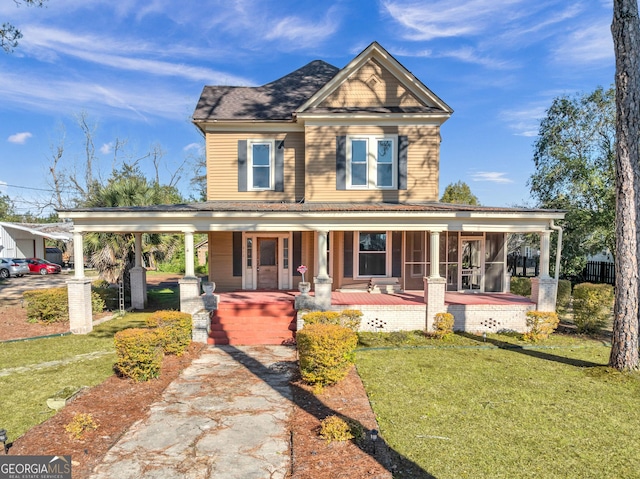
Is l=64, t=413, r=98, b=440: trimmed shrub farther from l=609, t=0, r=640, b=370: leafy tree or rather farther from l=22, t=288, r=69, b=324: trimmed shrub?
l=609, t=0, r=640, b=370: leafy tree

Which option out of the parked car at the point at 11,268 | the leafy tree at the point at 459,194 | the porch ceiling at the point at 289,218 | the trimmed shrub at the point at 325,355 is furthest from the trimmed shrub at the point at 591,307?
the parked car at the point at 11,268

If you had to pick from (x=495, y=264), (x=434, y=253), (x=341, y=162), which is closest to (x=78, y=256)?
(x=341, y=162)

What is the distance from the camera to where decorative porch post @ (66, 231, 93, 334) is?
36.4 feet

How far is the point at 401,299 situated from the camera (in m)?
12.5

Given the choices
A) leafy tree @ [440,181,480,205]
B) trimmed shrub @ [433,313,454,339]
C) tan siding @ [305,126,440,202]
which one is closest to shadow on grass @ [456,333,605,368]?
trimmed shrub @ [433,313,454,339]

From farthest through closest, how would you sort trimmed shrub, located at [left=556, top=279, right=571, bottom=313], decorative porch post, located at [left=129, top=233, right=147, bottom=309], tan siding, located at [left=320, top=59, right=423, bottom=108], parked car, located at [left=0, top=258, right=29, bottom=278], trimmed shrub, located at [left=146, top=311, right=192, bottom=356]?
parked car, located at [left=0, top=258, right=29, bottom=278] < decorative porch post, located at [left=129, top=233, right=147, bottom=309] < trimmed shrub, located at [left=556, top=279, right=571, bottom=313] < tan siding, located at [left=320, top=59, right=423, bottom=108] < trimmed shrub, located at [left=146, top=311, right=192, bottom=356]

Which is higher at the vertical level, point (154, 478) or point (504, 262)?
point (504, 262)

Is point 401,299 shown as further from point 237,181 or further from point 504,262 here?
point 237,181

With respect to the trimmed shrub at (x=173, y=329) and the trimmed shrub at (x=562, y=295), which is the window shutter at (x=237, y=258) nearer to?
the trimmed shrub at (x=173, y=329)

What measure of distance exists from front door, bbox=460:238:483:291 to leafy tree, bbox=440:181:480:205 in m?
20.0

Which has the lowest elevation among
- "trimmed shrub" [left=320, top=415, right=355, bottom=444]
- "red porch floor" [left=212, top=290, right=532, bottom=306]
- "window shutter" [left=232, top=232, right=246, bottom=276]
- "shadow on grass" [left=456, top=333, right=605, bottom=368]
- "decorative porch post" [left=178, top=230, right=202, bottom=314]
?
"shadow on grass" [left=456, top=333, right=605, bottom=368]

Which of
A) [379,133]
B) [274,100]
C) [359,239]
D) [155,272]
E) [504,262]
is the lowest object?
[155,272]

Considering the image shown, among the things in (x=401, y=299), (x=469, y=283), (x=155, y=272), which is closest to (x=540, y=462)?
(x=401, y=299)

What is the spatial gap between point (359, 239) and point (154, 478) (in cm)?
1082
